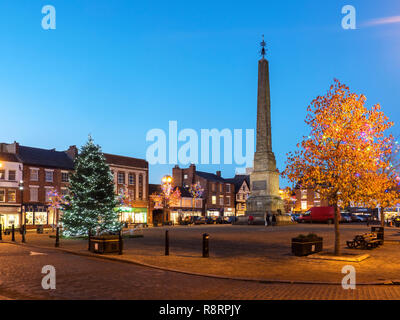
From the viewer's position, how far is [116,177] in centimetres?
6188

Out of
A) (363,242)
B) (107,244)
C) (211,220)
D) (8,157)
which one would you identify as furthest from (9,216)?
(363,242)

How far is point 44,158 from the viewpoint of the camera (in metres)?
54.9

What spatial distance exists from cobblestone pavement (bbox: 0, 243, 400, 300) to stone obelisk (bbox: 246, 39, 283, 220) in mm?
31949

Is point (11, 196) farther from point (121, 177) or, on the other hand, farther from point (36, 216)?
point (121, 177)

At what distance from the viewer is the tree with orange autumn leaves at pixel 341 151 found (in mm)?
15367

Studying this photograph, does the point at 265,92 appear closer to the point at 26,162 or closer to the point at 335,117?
the point at 335,117

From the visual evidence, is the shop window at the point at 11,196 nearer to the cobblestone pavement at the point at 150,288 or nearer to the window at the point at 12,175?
the window at the point at 12,175

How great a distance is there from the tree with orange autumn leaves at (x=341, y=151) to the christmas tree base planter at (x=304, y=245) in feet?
3.89

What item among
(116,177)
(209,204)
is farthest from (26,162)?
(209,204)

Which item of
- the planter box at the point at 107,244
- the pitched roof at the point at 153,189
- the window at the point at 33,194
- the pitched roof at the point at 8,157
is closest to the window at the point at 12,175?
the pitched roof at the point at 8,157

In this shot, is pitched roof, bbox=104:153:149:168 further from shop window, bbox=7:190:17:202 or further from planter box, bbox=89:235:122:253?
planter box, bbox=89:235:122:253

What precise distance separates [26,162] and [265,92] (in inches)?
1234

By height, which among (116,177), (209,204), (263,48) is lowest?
(209,204)
